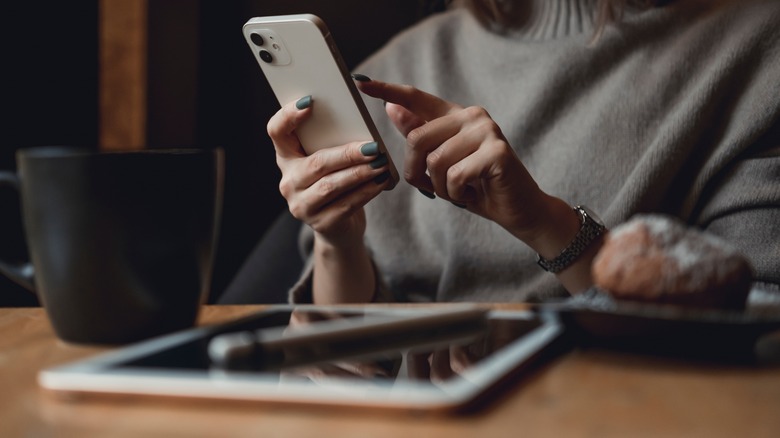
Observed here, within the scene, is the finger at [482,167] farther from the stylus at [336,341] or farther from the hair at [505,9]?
the hair at [505,9]

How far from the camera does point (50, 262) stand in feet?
1.45

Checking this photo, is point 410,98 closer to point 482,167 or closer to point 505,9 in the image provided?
point 482,167

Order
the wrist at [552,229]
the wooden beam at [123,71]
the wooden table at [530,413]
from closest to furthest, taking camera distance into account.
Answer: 1. the wooden table at [530,413]
2. the wrist at [552,229]
3. the wooden beam at [123,71]

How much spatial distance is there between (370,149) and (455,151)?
0.29ft

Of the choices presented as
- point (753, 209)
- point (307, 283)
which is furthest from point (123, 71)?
point (753, 209)

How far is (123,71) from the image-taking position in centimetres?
155

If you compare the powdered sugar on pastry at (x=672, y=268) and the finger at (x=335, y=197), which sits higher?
the powdered sugar on pastry at (x=672, y=268)

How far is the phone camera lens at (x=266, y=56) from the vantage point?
2.61 ft

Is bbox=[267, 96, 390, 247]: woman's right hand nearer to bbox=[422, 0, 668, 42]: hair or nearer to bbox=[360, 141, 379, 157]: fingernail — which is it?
bbox=[360, 141, 379, 157]: fingernail

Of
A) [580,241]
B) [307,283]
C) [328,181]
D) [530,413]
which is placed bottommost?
[307,283]

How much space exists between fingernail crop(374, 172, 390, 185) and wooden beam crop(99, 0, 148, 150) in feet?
2.86

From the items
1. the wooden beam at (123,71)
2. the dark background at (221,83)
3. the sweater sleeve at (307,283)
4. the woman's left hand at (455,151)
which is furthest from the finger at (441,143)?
the wooden beam at (123,71)

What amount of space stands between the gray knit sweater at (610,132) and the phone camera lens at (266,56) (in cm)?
38

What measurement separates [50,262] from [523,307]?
0.34 meters
